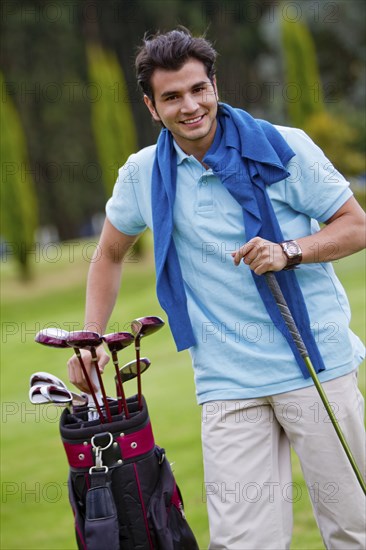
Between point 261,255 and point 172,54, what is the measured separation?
28.0 inches

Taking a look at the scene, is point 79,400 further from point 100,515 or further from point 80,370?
point 100,515

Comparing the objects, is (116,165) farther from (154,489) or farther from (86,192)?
(154,489)

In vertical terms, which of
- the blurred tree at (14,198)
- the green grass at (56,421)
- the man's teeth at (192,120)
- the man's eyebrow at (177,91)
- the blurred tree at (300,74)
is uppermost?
the blurred tree at (300,74)

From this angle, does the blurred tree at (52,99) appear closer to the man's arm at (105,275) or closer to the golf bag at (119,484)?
the man's arm at (105,275)

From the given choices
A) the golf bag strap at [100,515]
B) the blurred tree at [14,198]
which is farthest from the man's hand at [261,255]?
the blurred tree at [14,198]

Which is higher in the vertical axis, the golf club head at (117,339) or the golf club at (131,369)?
the golf club head at (117,339)

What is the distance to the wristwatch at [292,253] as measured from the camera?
2982mm

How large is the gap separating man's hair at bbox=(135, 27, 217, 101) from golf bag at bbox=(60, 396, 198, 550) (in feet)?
3.54

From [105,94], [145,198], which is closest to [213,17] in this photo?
[105,94]

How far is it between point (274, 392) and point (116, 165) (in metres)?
17.3

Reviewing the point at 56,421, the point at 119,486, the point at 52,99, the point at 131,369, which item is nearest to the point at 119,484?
the point at 119,486

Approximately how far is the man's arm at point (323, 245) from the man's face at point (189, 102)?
0.43 metres

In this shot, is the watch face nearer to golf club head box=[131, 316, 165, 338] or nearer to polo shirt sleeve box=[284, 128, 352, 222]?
polo shirt sleeve box=[284, 128, 352, 222]

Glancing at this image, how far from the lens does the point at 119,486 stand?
115 inches
